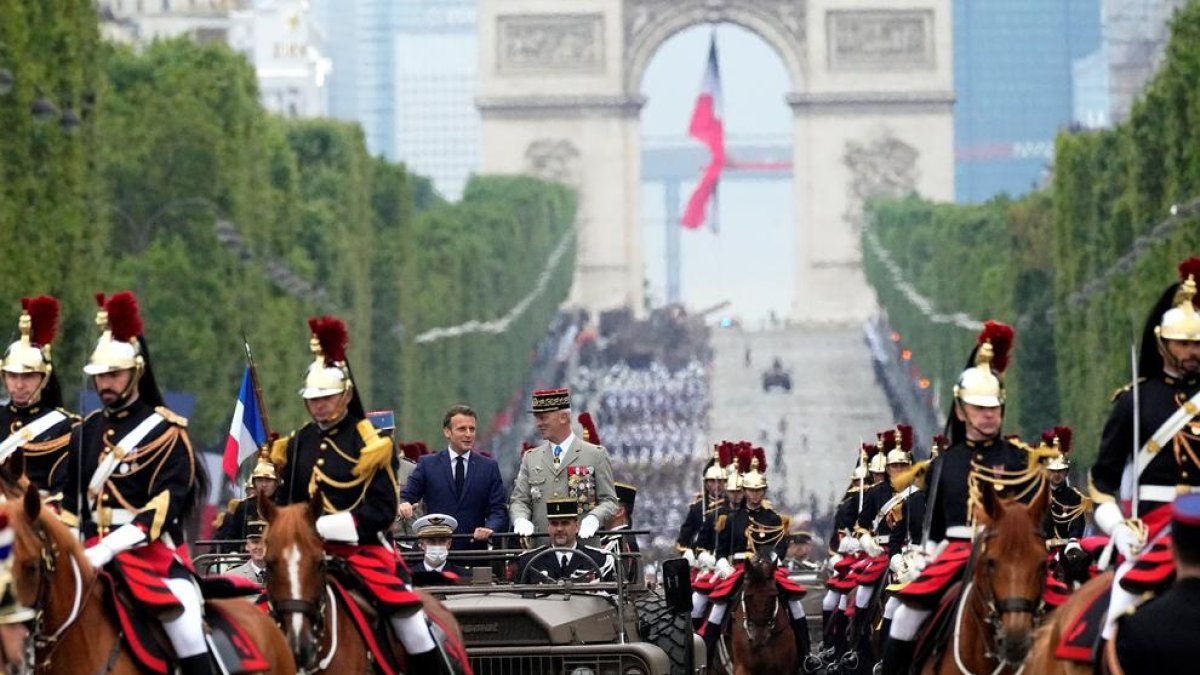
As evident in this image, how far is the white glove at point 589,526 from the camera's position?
60.4 feet

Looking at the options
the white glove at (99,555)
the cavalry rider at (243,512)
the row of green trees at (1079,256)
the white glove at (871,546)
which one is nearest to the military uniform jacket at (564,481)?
the cavalry rider at (243,512)

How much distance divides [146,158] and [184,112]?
42.1 inches

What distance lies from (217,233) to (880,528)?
106 ft

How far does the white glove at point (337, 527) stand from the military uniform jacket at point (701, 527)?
10.2 metres

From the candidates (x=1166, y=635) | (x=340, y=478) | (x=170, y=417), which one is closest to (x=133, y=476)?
(x=170, y=417)

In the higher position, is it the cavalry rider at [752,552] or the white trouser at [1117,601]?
the white trouser at [1117,601]

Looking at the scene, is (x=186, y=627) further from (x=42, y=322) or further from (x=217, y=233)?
(x=217, y=233)

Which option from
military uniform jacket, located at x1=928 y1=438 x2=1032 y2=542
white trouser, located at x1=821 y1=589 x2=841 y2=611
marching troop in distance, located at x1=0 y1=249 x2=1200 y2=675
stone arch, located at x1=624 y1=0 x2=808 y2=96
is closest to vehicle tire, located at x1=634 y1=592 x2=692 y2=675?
marching troop in distance, located at x1=0 y1=249 x2=1200 y2=675

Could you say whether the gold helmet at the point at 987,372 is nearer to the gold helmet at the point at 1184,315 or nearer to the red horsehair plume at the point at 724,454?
the gold helmet at the point at 1184,315

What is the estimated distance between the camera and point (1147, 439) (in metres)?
13.5

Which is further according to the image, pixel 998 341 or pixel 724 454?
pixel 724 454

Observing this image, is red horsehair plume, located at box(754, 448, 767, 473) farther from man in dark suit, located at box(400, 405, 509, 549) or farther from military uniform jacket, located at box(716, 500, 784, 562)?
man in dark suit, located at box(400, 405, 509, 549)

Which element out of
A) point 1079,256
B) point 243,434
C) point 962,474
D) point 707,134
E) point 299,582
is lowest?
point 299,582

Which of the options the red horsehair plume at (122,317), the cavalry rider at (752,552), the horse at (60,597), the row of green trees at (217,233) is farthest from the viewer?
the row of green trees at (217,233)
